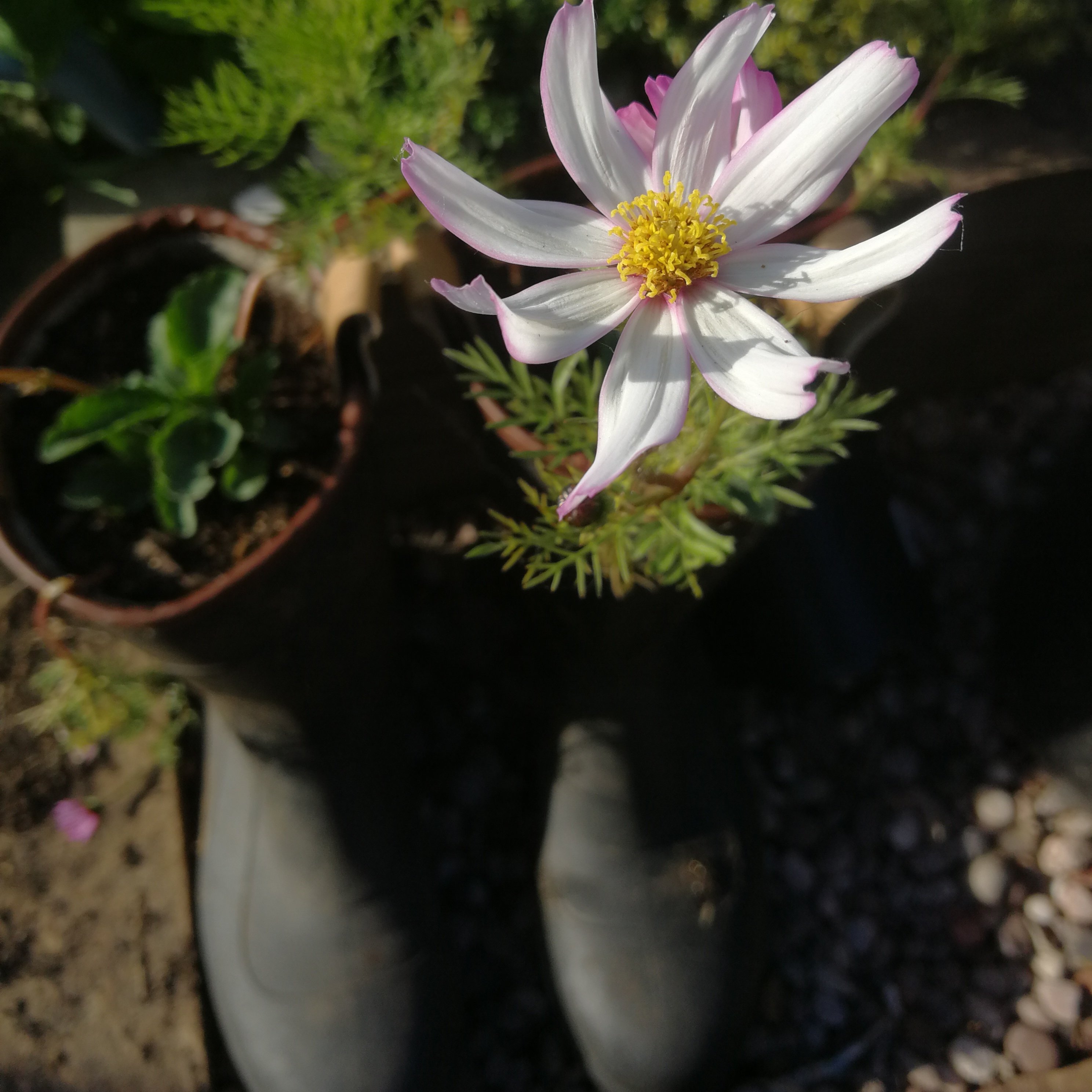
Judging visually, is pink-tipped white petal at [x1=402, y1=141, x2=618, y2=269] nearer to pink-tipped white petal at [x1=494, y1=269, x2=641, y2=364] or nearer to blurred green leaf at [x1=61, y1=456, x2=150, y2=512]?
pink-tipped white petal at [x1=494, y1=269, x2=641, y2=364]

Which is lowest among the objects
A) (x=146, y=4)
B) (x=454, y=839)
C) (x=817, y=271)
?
(x=454, y=839)

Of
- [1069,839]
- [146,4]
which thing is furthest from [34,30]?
→ [1069,839]

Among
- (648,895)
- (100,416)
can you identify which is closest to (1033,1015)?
(648,895)

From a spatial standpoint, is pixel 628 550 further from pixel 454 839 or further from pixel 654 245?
pixel 454 839

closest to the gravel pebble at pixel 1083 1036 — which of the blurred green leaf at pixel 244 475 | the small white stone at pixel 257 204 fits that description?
the blurred green leaf at pixel 244 475

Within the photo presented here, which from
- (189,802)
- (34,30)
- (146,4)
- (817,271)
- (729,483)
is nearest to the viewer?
(817,271)

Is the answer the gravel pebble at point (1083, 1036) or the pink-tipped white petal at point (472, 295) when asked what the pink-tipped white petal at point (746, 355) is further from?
the gravel pebble at point (1083, 1036)

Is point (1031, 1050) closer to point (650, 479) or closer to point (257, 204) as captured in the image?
point (650, 479)

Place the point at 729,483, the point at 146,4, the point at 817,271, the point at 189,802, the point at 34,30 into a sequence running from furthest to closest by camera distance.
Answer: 1. the point at 189,802
2. the point at 34,30
3. the point at 146,4
4. the point at 729,483
5. the point at 817,271
